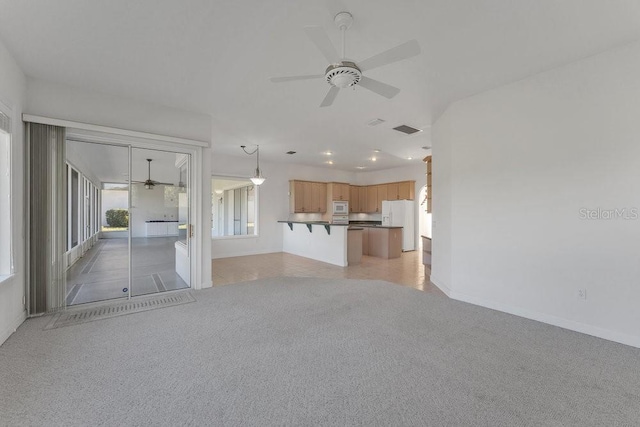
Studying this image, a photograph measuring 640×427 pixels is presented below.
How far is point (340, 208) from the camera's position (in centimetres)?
922

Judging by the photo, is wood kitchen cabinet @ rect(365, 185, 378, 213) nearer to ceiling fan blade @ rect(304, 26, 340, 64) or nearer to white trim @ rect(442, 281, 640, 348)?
white trim @ rect(442, 281, 640, 348)

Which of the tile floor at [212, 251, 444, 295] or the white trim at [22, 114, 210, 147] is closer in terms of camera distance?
the white trim at [22, 114, 210, 147]

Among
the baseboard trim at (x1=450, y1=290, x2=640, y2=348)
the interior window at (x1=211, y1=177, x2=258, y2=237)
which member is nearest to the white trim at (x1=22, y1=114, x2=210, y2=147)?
the interior window at (x1=211, y1=177, x2=258, y2=237)

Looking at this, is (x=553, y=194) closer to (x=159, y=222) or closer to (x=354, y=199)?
(x=159, y=222)

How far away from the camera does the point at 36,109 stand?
3.19 m

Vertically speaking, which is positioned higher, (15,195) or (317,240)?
(15,195)

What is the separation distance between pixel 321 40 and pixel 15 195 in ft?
11.6

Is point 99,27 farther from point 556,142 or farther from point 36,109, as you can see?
point 556,142

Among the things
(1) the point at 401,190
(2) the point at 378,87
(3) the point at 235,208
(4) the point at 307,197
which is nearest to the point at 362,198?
(1) the point at 401,190

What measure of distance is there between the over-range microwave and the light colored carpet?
588 cm

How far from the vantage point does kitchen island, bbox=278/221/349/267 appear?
6.34 m

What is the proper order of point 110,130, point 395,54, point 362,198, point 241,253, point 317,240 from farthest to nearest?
point 362,198
point 241,253
point 317,240
point 110,130
point 395,54

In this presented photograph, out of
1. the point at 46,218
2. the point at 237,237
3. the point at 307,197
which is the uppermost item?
the point at 307,197

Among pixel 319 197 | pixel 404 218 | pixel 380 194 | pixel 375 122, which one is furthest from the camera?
pixel 380 194
